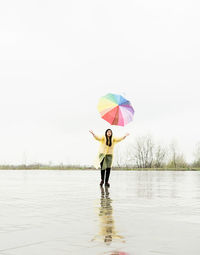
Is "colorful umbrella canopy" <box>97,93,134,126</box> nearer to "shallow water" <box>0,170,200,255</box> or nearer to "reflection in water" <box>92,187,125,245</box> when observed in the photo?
"shallow water" <box>0,170,200,255</box>

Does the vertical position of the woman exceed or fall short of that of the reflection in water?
it exceeds it

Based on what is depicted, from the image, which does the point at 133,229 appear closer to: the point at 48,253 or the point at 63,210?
the point at 48,253

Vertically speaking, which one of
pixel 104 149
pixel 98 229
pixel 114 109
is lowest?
pixel 98 229

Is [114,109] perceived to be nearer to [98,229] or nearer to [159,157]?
[98,229]

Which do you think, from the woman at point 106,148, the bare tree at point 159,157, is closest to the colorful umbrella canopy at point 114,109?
the woman at point 106,148

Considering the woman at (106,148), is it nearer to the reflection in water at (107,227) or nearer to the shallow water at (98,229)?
the shallow water at (98,229)

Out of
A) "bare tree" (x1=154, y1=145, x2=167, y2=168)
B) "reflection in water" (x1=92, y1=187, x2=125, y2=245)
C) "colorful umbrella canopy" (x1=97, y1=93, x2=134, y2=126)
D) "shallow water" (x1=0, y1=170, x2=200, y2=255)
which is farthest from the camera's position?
"bare tree" (x1=154, y1=145, x2=167, y2=168)

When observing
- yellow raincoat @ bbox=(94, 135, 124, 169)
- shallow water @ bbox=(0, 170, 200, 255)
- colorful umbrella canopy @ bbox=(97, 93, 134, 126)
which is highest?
colorful umbrella canopy @ bbox=(97, 93, 134, 126)

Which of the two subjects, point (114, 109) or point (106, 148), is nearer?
point (114, 109)

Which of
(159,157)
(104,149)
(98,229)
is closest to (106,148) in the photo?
(104,149)

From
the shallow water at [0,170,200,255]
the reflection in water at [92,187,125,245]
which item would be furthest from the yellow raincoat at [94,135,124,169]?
the reflection in water at [92,187,125,245]

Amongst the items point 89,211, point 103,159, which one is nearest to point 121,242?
point 89,211

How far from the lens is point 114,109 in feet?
53.2

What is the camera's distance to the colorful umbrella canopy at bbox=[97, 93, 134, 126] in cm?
1623
